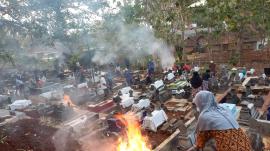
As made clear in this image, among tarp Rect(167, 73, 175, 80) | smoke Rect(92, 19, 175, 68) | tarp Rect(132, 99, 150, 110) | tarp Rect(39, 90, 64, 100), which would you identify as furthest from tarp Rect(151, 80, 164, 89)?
smoke Rect(92, 19, 175, 68)

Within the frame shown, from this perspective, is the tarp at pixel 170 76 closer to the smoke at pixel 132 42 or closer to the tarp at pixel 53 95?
the smoke at pixel 132 42

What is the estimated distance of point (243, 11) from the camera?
20.9m

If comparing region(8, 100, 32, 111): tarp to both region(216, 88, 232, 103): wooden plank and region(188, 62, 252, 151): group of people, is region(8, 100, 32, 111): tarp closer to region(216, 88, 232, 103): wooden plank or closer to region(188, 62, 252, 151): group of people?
region(216, 88, 232, 103): wooden plank

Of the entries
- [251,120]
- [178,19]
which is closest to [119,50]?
[178,19]

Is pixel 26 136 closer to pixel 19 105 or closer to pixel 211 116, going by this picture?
pixel 19 105

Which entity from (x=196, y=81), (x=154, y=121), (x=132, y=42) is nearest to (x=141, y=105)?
(x=154, y=121)

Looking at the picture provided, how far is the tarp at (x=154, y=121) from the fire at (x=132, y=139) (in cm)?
39

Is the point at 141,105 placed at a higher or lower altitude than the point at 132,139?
higher

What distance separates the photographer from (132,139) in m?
10.1

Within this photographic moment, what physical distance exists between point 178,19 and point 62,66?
48.4 ft

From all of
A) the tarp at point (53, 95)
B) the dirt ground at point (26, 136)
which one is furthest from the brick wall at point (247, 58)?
the dirt ground at point (26, 136)

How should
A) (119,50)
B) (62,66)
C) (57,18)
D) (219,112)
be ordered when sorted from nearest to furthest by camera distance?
(219,112), (57,18), (119,50), (62,66)

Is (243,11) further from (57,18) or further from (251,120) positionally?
(57,18)

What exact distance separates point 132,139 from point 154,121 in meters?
1.60
